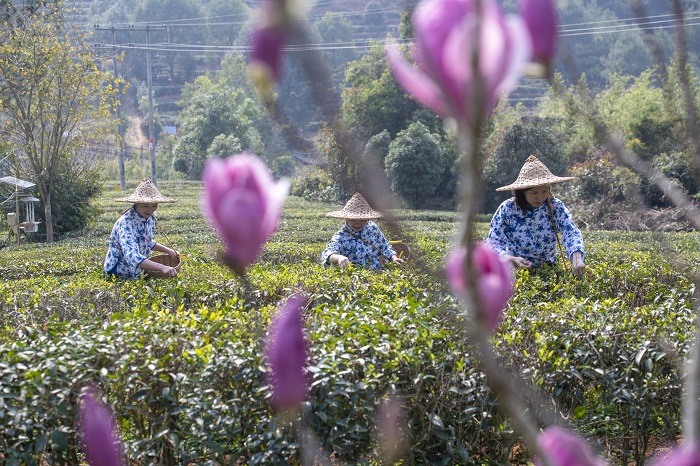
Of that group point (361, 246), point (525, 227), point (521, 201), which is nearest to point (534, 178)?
→ point (521, 201)

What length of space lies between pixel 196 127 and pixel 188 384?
4013 centimetres

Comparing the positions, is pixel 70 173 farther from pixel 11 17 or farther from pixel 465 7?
pixel 465 7

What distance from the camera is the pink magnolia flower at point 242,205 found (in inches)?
23.7

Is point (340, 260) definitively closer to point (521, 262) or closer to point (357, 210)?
point (357, 210)

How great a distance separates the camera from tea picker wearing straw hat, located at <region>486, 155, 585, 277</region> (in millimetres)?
4793

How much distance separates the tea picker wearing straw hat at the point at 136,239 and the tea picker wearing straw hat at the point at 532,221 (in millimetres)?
2187

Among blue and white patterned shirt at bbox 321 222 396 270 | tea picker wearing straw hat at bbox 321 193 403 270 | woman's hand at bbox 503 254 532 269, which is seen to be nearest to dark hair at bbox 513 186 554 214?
woman's hand at bbox 503 254 532 269

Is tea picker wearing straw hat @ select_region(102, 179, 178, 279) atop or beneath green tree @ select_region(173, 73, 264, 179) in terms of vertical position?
beneath

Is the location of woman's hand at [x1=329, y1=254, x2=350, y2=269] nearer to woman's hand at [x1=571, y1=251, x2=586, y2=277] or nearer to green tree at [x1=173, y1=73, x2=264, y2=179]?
woman's hand at [x1=571, y1=251, x2=586, y2=277]

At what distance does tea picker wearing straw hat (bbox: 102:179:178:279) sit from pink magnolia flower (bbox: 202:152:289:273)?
4.47 meters

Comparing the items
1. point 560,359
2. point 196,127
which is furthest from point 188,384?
point 196,127

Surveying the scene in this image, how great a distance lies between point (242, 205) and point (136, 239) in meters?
4.93

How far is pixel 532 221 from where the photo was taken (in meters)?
4.91

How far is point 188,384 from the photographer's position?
2619mm
